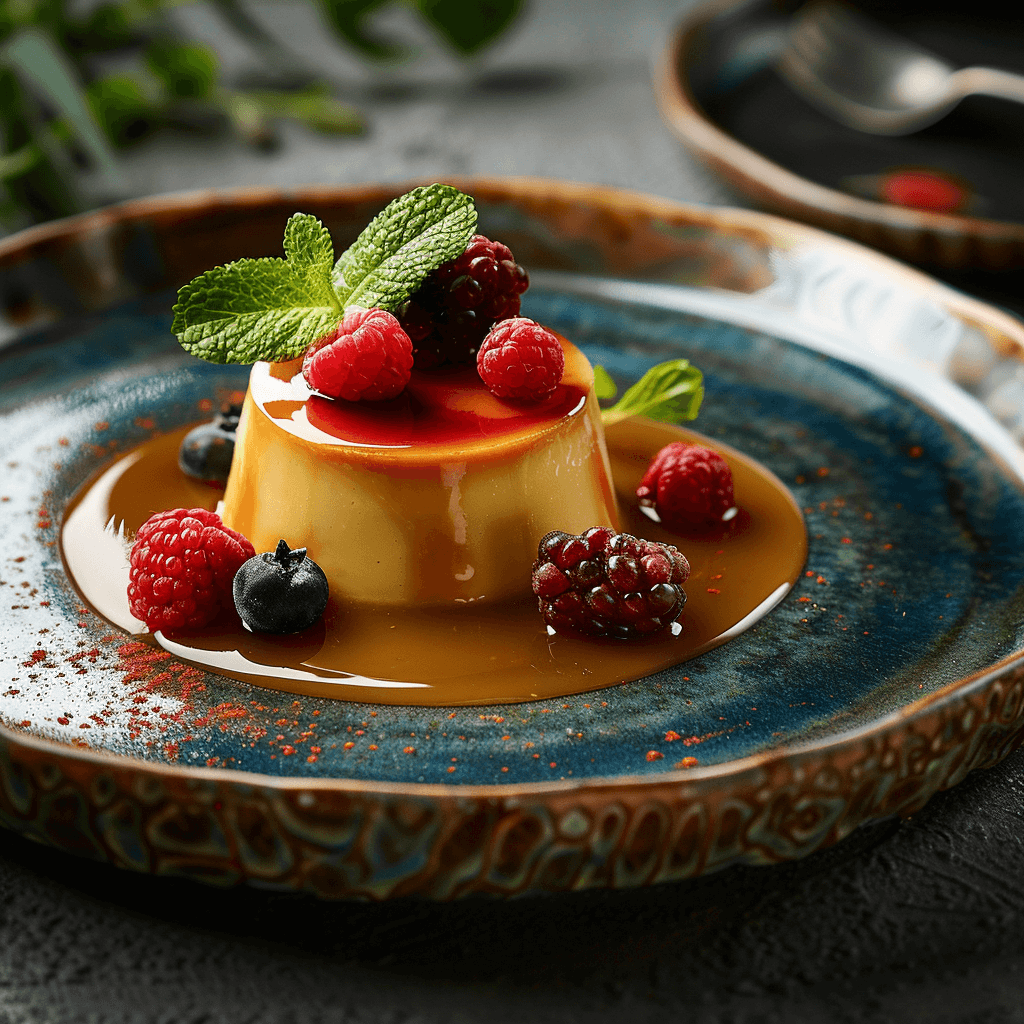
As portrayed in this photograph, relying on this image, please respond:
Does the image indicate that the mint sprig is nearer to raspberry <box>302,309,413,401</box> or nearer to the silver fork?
raspberry <box>302,309,413,401</box>

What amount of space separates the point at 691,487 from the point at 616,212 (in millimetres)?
1086

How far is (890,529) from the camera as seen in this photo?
236cm

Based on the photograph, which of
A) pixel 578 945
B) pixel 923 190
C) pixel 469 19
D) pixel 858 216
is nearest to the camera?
pixel 578 945

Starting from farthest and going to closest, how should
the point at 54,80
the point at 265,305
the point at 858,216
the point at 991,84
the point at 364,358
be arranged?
1. the point at 991,84
2. the point at 54,80
3. the point at 858,216
4. the point at 265,305
5. the point at 364,358

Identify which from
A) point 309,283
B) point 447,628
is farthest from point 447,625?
point 309,283

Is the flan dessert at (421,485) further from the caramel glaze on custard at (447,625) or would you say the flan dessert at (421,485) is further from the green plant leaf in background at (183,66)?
the green plant leaf in background at (183,66)

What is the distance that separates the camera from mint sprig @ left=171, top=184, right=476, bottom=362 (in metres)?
2.09

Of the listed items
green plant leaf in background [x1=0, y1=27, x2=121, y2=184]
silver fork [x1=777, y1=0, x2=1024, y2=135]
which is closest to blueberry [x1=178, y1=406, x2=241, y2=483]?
green plant leaf in background [x1=0, y1=27, x2=121, y2=184]

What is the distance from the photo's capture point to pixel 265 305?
2152mm

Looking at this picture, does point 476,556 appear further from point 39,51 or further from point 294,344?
point 39,51

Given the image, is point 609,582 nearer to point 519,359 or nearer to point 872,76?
point 519,359

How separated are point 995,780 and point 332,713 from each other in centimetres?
94

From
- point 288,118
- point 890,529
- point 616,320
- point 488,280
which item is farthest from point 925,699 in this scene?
point 288,118

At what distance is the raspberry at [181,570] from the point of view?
1.97 meters
